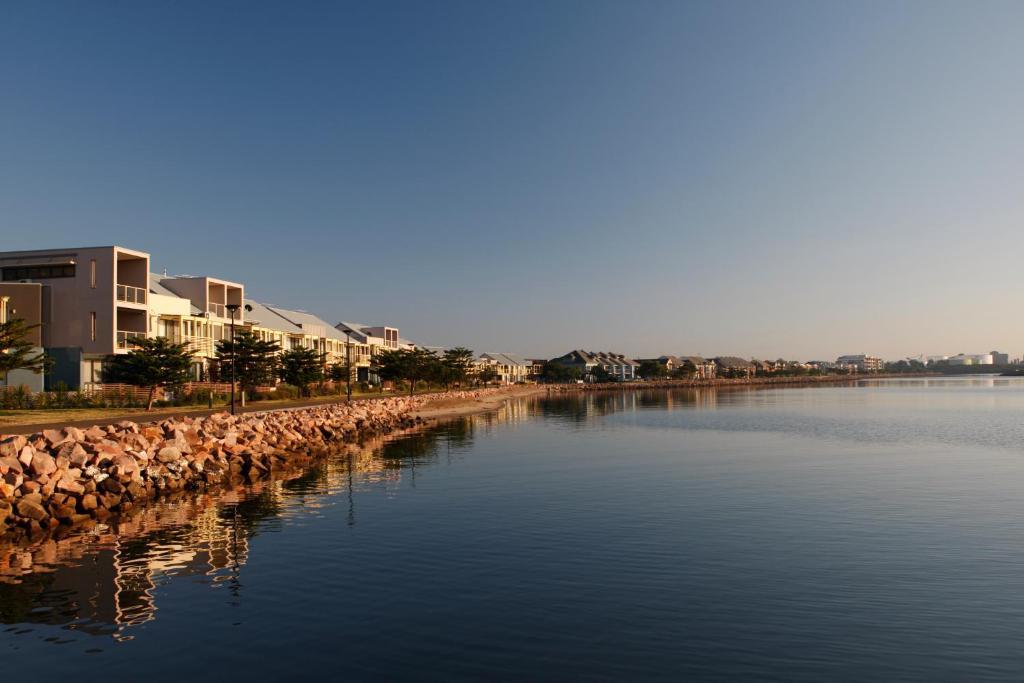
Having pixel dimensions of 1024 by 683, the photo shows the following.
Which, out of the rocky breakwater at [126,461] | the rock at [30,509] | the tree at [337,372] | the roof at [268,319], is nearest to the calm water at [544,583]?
Answer: the rocky breakwater at [126,461]

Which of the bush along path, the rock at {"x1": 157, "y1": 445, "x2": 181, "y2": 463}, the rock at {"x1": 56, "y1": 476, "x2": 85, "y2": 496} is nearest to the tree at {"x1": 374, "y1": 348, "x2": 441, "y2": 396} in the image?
the bush along path

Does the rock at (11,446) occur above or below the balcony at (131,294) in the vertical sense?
below

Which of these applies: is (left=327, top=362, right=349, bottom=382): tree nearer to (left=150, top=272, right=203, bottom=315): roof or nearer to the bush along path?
(left=150, top=272, right=203, bottom=315): roof

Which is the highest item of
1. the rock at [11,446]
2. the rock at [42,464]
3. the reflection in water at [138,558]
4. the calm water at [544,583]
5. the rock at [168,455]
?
the rock at [11,446]

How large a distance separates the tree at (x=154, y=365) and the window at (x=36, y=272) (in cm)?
968

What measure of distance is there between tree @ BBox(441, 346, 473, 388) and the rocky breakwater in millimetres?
74373

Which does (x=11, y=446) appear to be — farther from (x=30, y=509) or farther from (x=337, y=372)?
(x=337, y=372)

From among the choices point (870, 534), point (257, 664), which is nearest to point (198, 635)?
point (257, 664)

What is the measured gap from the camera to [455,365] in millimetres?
121750

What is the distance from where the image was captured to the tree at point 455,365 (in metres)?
116

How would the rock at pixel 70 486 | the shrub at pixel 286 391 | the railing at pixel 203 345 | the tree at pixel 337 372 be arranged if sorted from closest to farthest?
the rock at pixel 70 486
the railing at pixel 203 345
the shrub at pixel 286 391
the tree at pixel 337 372

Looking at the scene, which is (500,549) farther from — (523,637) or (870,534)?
(870,534)

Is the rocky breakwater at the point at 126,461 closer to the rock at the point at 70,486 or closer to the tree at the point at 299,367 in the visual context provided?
the rock at the point at 70,486

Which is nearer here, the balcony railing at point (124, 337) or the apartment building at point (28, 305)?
the apartment building at point (28, 305)
